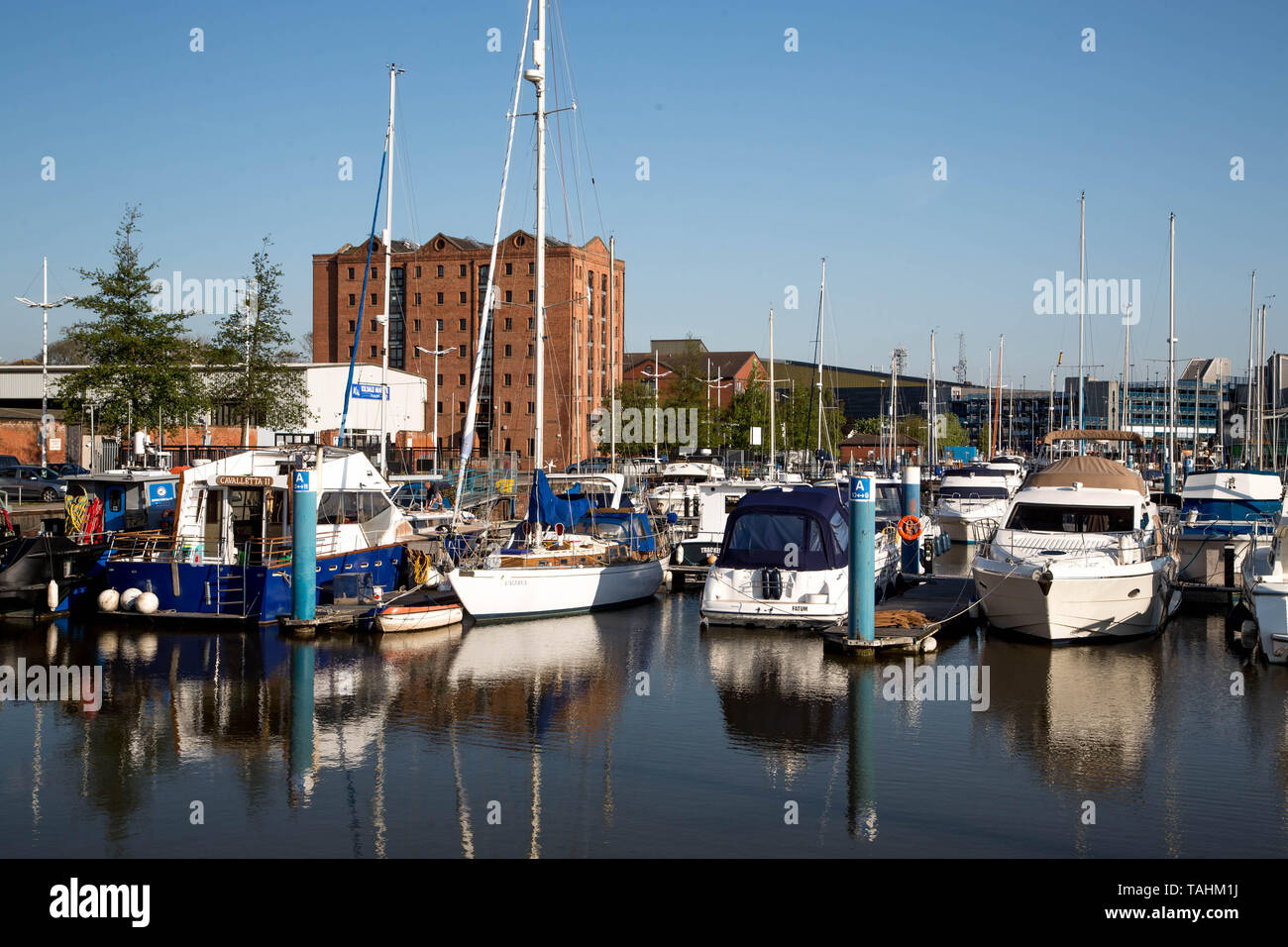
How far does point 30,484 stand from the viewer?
40.2m

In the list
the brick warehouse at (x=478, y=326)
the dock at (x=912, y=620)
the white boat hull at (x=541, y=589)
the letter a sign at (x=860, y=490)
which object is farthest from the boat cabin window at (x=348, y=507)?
the brick warehouse at (x=478, y=326)

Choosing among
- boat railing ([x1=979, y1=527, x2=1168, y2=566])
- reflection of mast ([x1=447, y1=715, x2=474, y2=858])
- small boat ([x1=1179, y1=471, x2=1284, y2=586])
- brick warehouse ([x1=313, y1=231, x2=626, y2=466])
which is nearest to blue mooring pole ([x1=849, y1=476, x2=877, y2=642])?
boat railing ([x1=979, y1=527, x2=1168, y2=566])

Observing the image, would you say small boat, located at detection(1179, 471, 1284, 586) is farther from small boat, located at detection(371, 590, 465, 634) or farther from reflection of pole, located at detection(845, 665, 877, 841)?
small boat, located at detection(371, 590, 465, 634)

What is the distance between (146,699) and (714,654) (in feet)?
31.1

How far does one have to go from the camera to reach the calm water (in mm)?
11312

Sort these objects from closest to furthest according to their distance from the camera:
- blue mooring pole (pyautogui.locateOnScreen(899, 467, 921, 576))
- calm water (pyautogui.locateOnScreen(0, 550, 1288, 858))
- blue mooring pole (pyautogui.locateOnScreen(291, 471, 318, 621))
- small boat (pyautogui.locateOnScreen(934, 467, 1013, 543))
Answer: calm water (pyautogui.locateOnScreen(0, 550, 1288, 858)), blue mooring pole (pyautogui.locateOnScreen(291, 471, 318, 621)), blue mooring pole (pyautogui.locateOnScreen(899, 467, 921, 576)), small boat (pyautogui.locateOnScreen(934, 467, 1013, 543))

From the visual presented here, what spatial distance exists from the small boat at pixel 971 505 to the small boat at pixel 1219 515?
381 inches

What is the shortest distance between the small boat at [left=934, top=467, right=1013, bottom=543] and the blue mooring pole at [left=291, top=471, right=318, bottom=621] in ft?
88.3

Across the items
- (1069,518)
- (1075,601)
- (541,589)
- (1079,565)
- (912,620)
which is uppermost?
(1069,518)

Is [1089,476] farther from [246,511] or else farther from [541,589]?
[246,511]

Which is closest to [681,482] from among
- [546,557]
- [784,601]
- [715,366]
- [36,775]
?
[546,557]

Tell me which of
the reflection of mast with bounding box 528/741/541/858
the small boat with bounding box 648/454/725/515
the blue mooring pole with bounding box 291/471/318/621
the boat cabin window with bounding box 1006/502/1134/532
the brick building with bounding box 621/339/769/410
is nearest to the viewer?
the reflection of mast with bounding box 528/741/541/858

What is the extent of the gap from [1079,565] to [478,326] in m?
80.4
